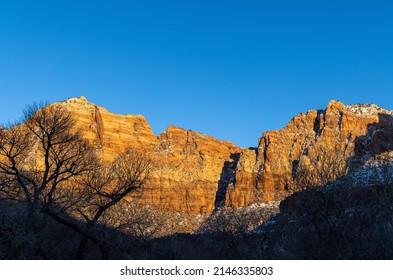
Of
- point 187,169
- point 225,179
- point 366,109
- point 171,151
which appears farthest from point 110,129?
point 366,109

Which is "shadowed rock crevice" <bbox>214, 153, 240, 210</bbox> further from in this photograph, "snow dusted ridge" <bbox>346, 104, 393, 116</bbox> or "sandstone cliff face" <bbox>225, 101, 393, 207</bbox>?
"snow dusted ridge" <bbox>346, 104, 393, 116</bbox>

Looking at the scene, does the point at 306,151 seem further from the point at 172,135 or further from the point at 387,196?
the point at 387,196

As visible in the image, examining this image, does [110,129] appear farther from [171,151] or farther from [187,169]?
[187,169]

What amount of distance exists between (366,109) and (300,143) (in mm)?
22963

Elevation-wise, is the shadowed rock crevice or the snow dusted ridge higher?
the snow dusted ridge

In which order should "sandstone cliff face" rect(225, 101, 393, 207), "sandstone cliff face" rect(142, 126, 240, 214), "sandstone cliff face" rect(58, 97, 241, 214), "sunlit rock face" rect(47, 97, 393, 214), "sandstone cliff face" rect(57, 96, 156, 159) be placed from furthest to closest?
"sandstone cliff face" rect(57, 96, 156, 159)
"sandstone cliff face" rect(58, 97, 241, 214)
"sandstone cliff face" rect(142, 126, 240, 214)
"sunlit rock face" rect(47, 97, 393, 214)
"sandstone cliff face" rect(225, 101, 393, 207)

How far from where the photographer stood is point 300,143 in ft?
509

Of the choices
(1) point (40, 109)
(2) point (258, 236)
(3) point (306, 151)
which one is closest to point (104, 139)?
(3) point (306, 151)

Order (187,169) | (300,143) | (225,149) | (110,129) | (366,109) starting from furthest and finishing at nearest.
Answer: (225,149) → (187,169) → (110,129) → (300,143) → (366,109)

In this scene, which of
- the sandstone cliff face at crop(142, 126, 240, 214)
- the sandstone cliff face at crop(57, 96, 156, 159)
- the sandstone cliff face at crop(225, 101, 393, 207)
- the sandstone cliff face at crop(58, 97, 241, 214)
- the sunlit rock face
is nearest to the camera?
the sandstone cliff face at crop(225, 101, 393, 207)

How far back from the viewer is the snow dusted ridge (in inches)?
5822

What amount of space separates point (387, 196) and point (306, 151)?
13031 cm

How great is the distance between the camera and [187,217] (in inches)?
5773

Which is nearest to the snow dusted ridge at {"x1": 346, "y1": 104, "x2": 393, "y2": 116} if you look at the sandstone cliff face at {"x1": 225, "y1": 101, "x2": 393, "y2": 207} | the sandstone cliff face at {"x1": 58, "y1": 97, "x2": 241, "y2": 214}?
the sandstone cliff face at {"x1": 225, "y1": 101, "x2": 393, "y2": 207}
